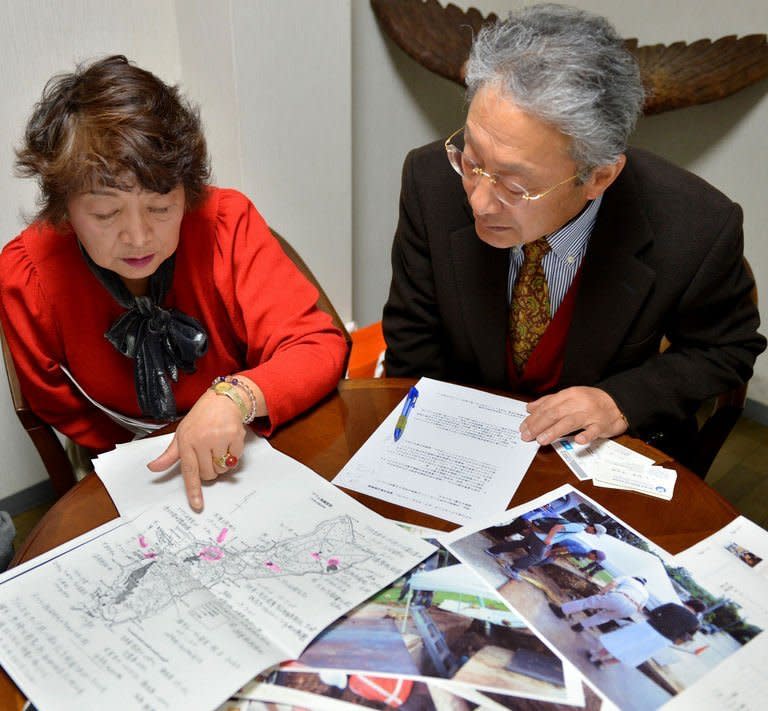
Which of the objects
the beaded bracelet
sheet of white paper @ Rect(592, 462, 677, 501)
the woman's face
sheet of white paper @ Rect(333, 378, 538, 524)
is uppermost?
the woman's face

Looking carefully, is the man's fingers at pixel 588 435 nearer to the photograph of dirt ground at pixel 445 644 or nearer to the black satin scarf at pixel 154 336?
the photograph of dirt ground at pixel 445 644

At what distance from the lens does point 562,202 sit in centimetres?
116

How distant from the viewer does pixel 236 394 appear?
1.12 meters

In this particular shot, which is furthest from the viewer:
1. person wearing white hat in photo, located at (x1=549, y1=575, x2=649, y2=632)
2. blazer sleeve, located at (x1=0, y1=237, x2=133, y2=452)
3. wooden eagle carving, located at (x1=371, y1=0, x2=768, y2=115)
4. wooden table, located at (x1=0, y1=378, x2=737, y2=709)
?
wooden eagle carving, located at (x1=371, y1=0, x2=768, y2=115)

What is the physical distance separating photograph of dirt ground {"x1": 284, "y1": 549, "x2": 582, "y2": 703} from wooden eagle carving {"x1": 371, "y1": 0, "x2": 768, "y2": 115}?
176cm

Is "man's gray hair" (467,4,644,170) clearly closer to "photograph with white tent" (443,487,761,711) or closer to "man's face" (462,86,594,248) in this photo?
"man's face" (462,86,594,248)

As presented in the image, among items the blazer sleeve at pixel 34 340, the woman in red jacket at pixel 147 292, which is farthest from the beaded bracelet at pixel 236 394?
the blazer sleeve at pixel 34 340

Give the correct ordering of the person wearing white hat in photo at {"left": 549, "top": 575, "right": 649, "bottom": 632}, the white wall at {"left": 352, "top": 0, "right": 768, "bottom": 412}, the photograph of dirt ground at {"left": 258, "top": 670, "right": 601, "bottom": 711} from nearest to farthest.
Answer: the photograph of dirt ground at {"left": 258, "top": 670, "right": 601, "bottom": 711} < the person wearing white hat in photo at {"left": 549, "top": 575, "right": 649, "bottom": 632} < the white wall at {"left": 352, "top": 0, "right": 768, "bottom": 412}

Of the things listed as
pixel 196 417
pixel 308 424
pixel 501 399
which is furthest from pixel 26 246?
pixel 501 399

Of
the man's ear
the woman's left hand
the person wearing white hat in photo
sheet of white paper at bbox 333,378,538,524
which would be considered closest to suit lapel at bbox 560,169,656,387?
the man's ear

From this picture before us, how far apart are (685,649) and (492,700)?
0.24 meters

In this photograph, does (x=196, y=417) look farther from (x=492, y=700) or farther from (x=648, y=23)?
(x=648, y=23)

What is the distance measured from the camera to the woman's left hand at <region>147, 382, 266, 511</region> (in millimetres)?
1015

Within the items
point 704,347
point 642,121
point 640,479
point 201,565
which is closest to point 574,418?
point 640,479
